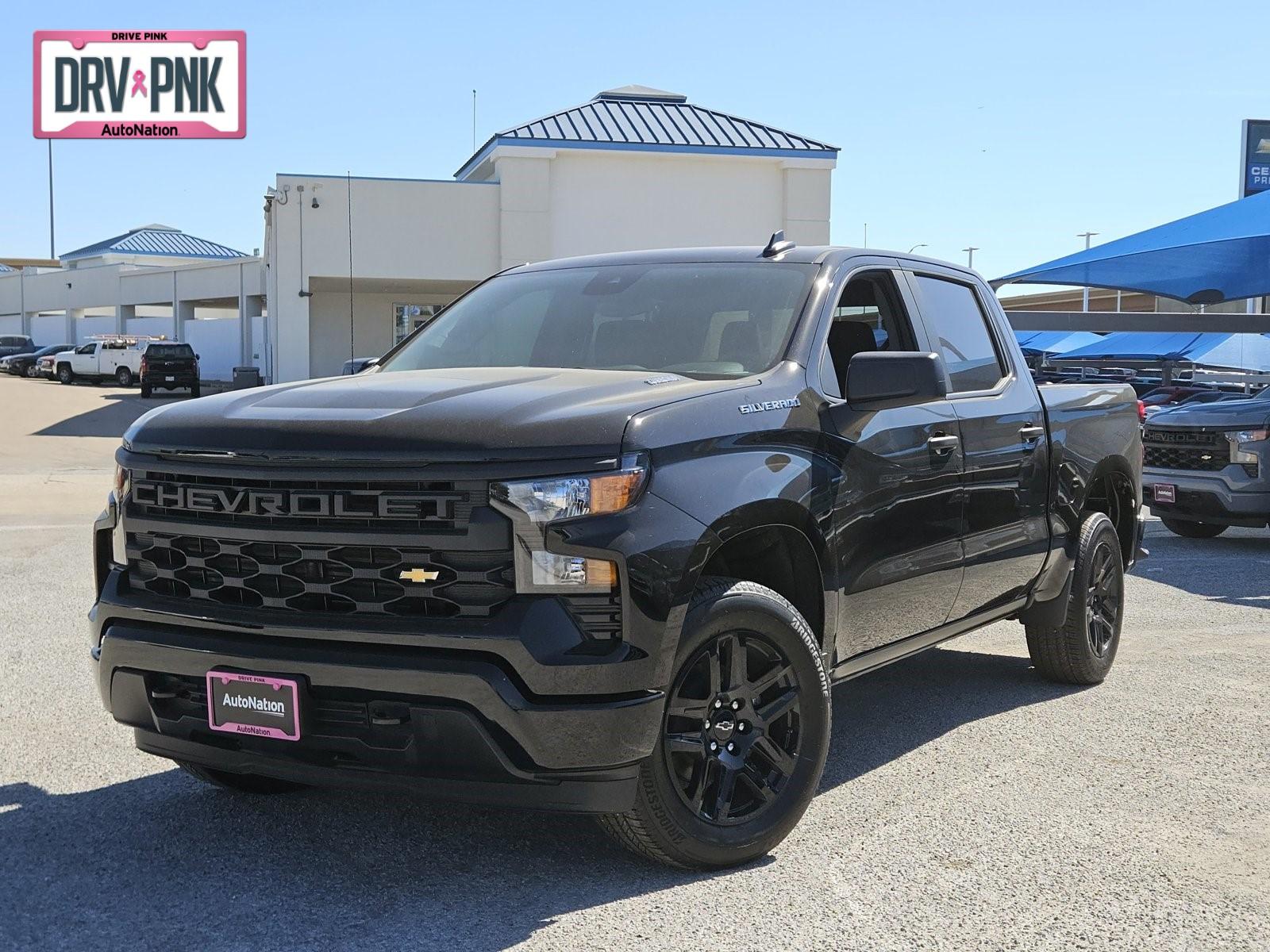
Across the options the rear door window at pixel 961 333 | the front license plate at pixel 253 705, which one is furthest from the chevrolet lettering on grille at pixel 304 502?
the rear door window at pixel 961 333

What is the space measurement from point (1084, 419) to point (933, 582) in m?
1.80

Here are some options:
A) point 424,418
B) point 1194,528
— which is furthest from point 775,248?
point 1194,528

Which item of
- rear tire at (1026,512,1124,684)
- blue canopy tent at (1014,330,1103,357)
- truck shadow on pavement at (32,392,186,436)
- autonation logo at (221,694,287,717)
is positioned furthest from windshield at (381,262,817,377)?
blue canopy tent at (1014,330,1103,357)

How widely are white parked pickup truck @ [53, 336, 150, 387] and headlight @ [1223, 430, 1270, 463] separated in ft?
147

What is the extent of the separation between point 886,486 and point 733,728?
114cm

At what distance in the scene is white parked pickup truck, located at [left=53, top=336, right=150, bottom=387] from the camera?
166 feet

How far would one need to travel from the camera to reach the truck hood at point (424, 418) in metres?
3.67

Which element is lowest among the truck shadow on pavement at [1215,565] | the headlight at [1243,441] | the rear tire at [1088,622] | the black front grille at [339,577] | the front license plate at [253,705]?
the truck shadow on pavement at [1215,565]

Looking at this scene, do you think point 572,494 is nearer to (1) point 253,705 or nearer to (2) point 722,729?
(2) point 722,729

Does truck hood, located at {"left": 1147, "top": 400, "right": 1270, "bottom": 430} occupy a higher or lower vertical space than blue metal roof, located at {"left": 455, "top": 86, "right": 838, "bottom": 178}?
lower

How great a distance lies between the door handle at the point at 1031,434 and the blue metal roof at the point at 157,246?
75665 mm

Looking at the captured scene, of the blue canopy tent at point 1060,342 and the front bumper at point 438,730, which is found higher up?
the blue canopy tent at point 1060,342

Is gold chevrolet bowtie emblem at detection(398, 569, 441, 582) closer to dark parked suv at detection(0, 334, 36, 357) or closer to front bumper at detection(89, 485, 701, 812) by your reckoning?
front bumper at detection(89, 485, 701, 812)

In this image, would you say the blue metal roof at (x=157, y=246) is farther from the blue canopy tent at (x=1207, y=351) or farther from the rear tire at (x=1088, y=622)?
the rear tire at (x=1088, y=622)
